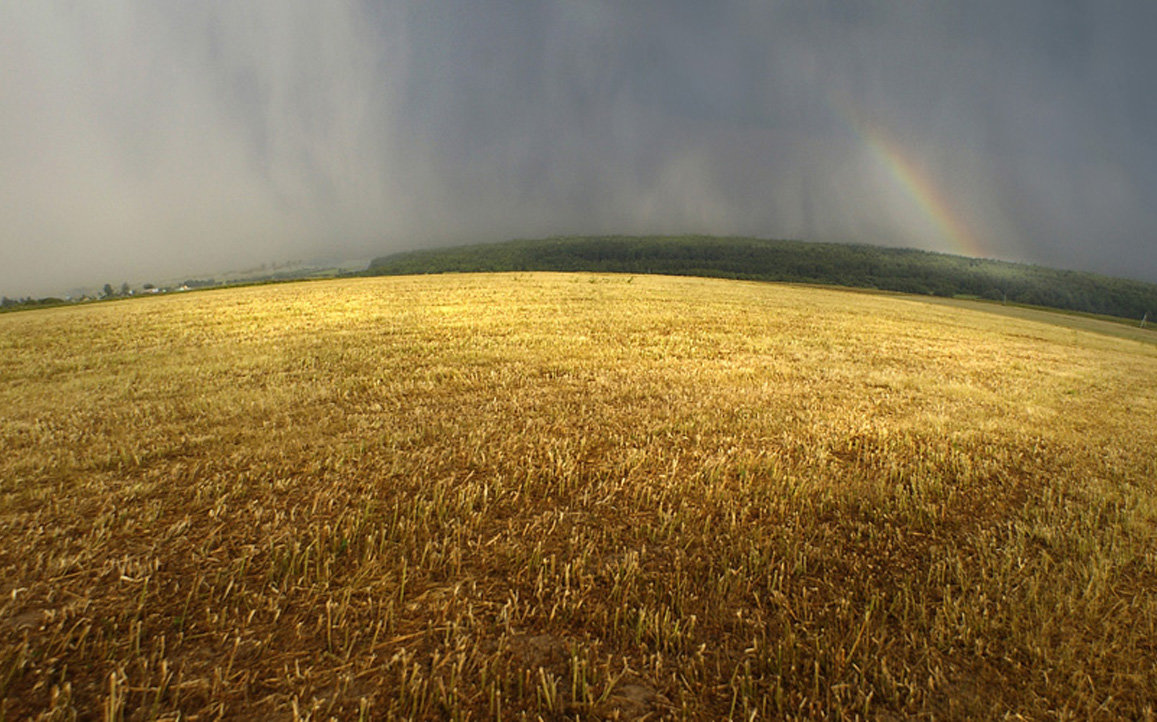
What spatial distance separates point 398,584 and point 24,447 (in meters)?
6.76

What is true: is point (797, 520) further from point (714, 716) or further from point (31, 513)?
point (31, 513)

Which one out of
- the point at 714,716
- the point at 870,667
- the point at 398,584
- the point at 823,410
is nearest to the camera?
the point at 714,716

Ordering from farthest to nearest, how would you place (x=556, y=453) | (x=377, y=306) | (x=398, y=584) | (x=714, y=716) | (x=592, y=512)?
(x=377, y=306) < (x=556, y=453) < (x=592, y=512) < (x=398, y=584) < (x=714, y=716)

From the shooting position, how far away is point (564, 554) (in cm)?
396

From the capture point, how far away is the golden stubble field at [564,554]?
2688mm

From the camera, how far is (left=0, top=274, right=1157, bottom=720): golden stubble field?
2.69 m

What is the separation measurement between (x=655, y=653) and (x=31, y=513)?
6.20m

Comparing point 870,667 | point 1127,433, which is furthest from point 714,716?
point 1127,433

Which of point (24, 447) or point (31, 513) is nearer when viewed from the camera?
point (31, 513)

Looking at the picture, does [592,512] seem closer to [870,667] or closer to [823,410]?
[870,667]

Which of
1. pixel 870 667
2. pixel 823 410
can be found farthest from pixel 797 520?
pixel 823 410

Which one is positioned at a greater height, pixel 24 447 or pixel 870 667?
pixel 24 447

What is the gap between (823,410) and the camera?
26.9 ft

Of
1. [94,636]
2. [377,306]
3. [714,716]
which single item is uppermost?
[377,306]
